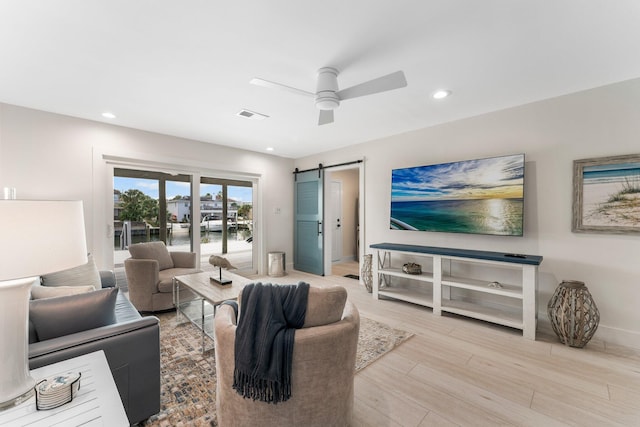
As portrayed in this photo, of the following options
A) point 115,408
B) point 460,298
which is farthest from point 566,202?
point 115,408

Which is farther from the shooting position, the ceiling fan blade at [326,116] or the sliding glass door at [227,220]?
the sliding glass door at [227,220]

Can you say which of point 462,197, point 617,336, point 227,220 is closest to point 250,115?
point 227,220

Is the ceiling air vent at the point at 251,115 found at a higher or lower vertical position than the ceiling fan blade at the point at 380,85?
higher

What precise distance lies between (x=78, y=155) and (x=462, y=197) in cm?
496

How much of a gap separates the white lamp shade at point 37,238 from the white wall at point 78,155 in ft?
10.5

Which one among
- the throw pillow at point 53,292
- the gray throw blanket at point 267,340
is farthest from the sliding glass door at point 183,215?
the gray throw blanket at point 267,340

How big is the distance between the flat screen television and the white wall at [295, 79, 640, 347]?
185 mm

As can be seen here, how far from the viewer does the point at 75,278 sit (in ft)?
8.70

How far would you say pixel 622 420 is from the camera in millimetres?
1693

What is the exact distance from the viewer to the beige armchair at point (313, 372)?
137cm

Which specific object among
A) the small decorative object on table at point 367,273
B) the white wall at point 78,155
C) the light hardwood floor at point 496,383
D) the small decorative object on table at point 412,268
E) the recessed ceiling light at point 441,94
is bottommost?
the light hardwood floor at point 496,383

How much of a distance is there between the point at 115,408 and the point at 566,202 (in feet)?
12.9

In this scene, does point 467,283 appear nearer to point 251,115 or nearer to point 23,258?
point 251,115

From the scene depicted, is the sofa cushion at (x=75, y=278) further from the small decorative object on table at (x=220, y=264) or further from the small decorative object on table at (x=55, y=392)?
the small decorative object on table at (x=55, y=392)
